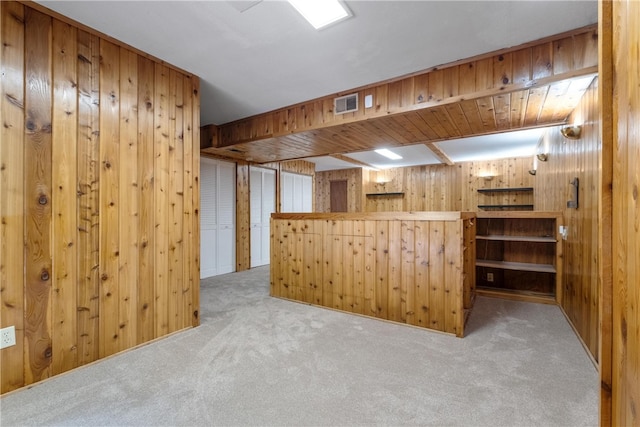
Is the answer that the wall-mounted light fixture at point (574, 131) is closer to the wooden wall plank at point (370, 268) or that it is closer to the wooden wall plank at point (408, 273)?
the wooden wall plank at point (408, 273)

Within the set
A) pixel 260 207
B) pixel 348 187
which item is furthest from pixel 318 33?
pixel 348 187

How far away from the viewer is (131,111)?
243cm

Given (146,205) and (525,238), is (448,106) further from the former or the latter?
(146,205)

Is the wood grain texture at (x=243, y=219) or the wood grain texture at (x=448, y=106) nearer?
the wood grain texture at (x=448, y=106)

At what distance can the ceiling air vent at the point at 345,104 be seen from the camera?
3.22m

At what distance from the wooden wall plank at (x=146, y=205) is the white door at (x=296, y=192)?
4.41m

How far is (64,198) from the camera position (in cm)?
207

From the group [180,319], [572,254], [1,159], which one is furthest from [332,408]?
[572,254]

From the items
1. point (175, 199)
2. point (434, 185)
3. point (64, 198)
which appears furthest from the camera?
point (434, 185)

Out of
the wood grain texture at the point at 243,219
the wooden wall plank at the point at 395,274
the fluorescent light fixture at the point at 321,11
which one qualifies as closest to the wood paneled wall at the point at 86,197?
the fluorescent light fixture at the point at 321,11

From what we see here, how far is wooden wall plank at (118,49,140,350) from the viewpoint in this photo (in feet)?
7.78

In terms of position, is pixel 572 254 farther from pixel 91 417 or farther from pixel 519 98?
pixel 91 417

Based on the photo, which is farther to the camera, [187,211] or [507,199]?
[507,199]

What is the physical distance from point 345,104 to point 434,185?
5425 mm
